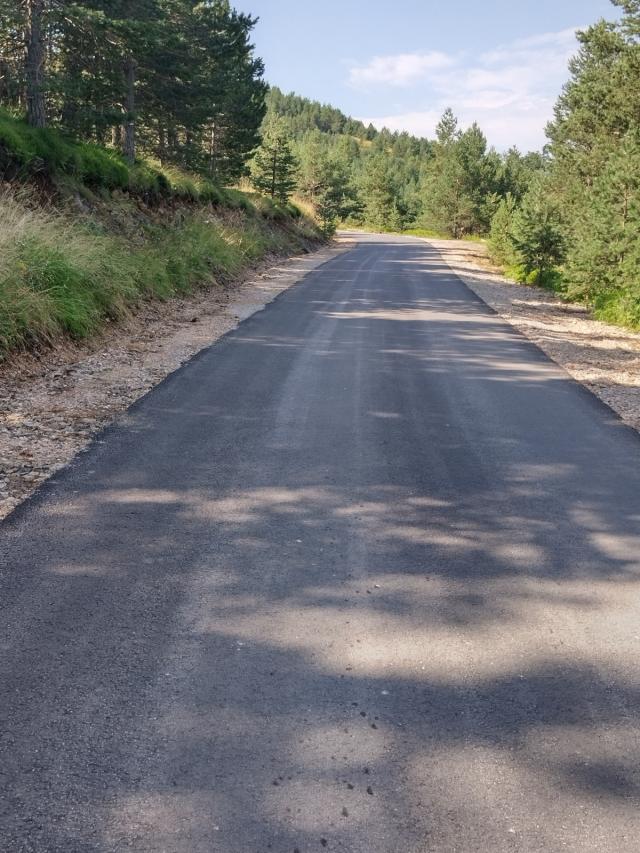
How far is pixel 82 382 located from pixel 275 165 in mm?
36144

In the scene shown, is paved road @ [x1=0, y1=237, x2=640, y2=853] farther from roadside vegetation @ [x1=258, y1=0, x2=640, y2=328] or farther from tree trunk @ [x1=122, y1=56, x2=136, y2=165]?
tree trunk @ [x1=122, y1=56, x2=136, y2=165]

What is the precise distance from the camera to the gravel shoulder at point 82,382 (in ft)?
18.7

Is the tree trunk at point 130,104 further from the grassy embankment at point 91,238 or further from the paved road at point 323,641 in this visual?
the paved road at point 323,641

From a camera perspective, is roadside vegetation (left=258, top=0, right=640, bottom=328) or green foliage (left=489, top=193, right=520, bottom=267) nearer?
roadside vegetation (left=258, top=0, right=640, bottom=328)

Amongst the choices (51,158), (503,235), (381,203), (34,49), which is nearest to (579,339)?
(51,158)

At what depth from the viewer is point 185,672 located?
3.11 m

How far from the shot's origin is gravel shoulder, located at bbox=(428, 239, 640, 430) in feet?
30.2

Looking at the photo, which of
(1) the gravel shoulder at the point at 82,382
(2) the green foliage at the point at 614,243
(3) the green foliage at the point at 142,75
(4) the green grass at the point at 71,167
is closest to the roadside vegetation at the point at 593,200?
(2) the green foliage at the point at 614,243

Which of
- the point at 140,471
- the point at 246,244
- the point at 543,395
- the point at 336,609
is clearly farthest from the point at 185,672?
the point at 246,244

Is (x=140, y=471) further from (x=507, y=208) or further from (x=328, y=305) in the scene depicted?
(x=507, y=208)

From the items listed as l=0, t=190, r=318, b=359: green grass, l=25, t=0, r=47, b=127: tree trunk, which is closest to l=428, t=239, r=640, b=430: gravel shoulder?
l=0, t=190, r=318, b=359: green grass

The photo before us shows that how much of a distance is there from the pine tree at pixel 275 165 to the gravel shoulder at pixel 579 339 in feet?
69.0

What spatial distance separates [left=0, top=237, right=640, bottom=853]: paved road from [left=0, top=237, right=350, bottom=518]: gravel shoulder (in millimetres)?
364

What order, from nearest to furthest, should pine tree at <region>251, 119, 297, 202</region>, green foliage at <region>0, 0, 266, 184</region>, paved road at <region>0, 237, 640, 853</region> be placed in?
paved road at <region>0, 237, 640, 853</region> → green foliage at <region>0, 0, 266, 184</region> → pine tree at <region>251, 119, 297, 202</region>
